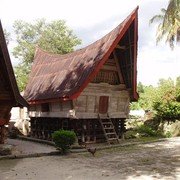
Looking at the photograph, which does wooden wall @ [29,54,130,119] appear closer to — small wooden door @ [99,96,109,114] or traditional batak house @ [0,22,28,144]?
small wooden door @ [99,96,109,114]

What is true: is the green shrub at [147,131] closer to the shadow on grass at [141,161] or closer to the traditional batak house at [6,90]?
the shadow on grass at [141,161]

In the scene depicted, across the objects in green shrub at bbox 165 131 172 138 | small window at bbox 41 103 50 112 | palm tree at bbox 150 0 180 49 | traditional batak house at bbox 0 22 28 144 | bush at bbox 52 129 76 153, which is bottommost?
green shrub at bbox 165 131 172 138

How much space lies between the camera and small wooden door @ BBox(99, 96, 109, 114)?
74.6 ft

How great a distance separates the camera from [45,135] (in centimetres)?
2530

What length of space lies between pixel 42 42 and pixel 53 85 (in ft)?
104

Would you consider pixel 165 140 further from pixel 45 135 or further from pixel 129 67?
pixel 45 135

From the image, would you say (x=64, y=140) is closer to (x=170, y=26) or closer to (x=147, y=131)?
(x=147, y=131)

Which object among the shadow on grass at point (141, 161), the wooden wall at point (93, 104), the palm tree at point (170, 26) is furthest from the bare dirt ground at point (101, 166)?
the palm tree at point (170, 26)

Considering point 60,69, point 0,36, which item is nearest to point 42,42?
point 60,69

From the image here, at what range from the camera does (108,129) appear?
904 inches

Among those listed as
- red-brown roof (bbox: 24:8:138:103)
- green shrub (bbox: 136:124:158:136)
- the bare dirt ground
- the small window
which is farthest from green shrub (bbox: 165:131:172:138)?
the small window

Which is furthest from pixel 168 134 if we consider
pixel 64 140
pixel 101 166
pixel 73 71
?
pixel 101 166

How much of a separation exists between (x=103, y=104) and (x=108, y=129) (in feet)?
5.57

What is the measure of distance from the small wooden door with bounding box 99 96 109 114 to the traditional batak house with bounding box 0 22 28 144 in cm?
663
